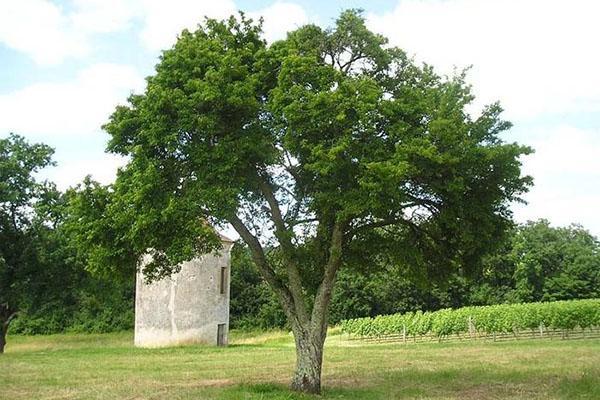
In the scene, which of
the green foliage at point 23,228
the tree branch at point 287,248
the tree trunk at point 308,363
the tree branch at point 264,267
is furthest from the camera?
the green foliage at point 23,228

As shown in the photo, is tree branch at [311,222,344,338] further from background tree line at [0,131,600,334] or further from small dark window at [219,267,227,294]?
background tree line at [0,131,600,334]

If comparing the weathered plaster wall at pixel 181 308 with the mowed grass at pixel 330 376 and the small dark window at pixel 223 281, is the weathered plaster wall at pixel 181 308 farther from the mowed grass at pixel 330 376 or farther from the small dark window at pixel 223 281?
the mowed grass at pixel 330 376

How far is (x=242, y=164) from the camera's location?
1454 cm

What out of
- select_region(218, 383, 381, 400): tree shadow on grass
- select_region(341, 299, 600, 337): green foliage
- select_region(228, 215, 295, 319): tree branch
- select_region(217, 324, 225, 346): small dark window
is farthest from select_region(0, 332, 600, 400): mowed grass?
select_region(341, 299, 600, 337): green foliage

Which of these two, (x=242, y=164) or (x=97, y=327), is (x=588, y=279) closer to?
(x=97, y=327)

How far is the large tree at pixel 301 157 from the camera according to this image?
13.8m

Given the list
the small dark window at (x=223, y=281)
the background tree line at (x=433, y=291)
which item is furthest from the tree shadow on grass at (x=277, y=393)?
Result: the background tree line at (x=433, y=291)

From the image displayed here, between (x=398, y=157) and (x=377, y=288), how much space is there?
5047 cm

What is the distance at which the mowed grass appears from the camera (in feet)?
50.6

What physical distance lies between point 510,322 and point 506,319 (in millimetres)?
301

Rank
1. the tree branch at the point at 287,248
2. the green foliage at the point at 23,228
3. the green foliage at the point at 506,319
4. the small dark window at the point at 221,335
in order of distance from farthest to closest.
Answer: the green foliage at the point at 506,319
the small dark window at the point at 221,335
the green foliage at the point at 23,228
the tree branch at the point at 287,248

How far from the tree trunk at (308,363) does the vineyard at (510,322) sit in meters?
28.7

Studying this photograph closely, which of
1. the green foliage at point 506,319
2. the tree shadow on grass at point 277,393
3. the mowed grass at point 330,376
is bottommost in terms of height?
the mowed grass at point 330,376

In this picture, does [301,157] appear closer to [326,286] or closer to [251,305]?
[326,286]
